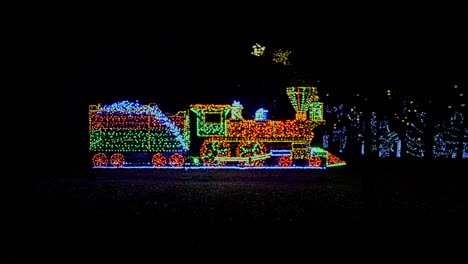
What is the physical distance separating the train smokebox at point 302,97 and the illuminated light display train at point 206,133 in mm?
37

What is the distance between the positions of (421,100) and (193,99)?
12.1m

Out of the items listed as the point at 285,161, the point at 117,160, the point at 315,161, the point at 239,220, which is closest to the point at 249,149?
the point at 285,161

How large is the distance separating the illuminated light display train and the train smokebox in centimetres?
4

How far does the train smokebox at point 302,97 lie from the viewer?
53.4 ft

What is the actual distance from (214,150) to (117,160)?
12.5ft

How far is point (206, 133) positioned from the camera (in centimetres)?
1670

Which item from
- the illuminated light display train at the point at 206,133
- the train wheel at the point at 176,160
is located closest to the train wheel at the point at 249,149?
the illuminated light display train at the point at 206,133

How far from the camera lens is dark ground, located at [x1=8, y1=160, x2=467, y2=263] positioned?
6219 millimetres

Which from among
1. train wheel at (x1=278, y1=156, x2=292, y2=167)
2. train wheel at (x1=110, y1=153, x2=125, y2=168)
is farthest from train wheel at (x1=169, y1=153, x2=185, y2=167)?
train wheel at (x1=278, y1=156, x2=292, y2=167)

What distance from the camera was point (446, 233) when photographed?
7195mm

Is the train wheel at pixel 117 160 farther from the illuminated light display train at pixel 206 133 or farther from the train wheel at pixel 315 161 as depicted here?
the train wheel at pixel 315 161

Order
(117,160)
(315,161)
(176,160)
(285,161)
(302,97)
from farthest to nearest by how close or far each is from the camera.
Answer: (117,160)
(176,160)
(285,161)
(315,161)
(302,97)

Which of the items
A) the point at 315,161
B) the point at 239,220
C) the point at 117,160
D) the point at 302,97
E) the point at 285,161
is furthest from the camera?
the point at 117,160

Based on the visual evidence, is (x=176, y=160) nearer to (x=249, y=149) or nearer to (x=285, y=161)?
(x=249, y=149)
